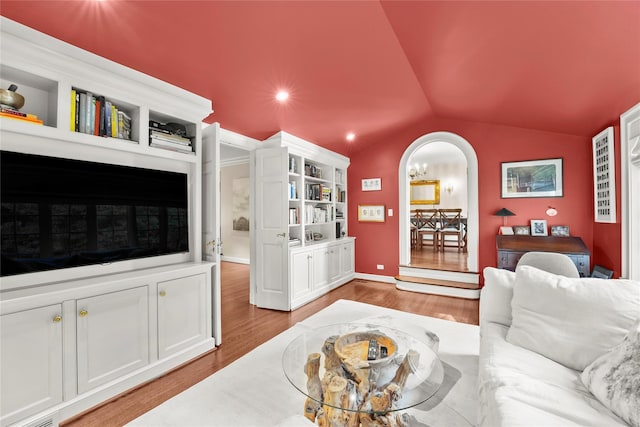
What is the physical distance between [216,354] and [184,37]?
2.59 m

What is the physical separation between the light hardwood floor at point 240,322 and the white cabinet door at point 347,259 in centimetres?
23

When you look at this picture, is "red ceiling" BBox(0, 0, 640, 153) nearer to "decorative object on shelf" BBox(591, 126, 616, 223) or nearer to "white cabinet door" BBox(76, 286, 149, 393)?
"decorative object on shelf" BBox(591, 126, 616, 223)

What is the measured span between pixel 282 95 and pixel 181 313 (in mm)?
2294

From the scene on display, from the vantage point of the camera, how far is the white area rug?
1.62 meters

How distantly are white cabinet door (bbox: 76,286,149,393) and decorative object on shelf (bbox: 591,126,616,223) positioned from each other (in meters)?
4.49

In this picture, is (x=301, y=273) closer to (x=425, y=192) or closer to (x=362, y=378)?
(x=362, y=378)

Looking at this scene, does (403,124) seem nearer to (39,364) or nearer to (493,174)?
(493,174)

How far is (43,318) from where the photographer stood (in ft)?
5.20

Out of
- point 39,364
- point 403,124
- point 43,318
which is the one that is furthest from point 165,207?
point 403,124

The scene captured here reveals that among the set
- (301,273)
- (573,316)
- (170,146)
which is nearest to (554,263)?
(573,316)

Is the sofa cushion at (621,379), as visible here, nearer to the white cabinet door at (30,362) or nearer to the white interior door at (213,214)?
the white interior door at (213,214)

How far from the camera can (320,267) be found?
4.19 metres

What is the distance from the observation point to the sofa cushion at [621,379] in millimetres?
981

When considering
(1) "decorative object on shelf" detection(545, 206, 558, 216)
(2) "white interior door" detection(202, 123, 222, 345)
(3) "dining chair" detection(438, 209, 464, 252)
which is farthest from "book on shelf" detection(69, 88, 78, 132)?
(3) "dining chair" detection(438, 209, 464, 252)
